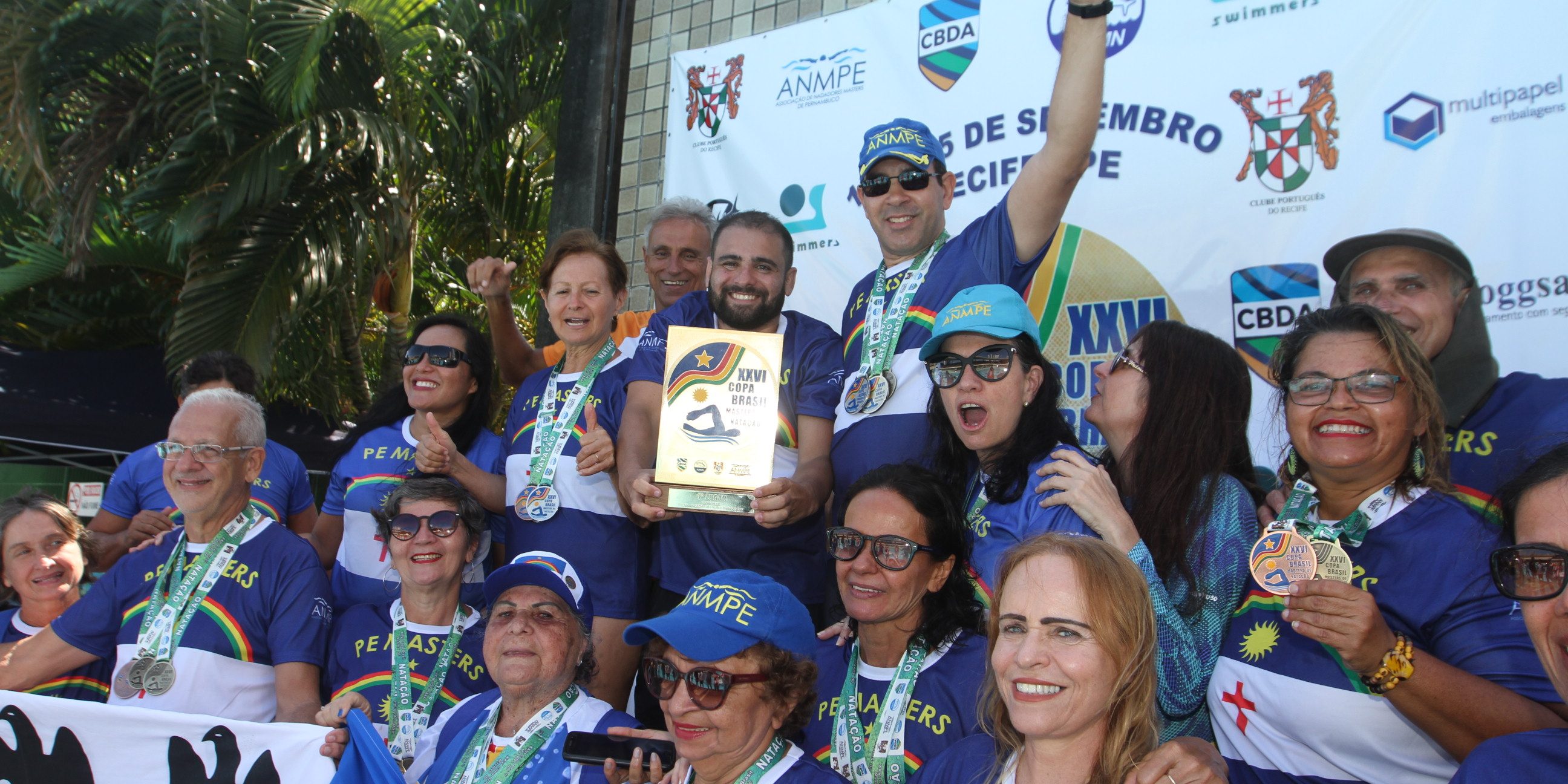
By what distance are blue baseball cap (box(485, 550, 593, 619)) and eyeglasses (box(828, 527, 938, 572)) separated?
878 millimetres

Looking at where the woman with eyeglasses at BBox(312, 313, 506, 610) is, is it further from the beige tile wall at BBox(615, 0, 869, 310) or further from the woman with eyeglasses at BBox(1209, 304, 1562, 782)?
the woman with eyeglasses at BBox(1209, 304, 1562, 782)

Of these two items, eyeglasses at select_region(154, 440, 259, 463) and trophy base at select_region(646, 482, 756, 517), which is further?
eyeglasses at select_region(154, 440, 259, 463)

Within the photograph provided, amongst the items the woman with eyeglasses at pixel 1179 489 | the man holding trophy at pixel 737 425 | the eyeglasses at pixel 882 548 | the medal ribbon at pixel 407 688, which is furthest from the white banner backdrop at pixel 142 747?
the woman with eyeglasses at pixel 1179 489

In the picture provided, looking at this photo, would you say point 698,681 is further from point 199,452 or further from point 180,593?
point 199,452

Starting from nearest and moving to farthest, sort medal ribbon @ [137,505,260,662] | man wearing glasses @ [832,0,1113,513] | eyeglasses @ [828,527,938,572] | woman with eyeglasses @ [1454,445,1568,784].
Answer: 1. woman with eyeglasses @ [1454,445,1568,784]
2. eyeglasses @ [828,527,938,572]
3. man wearing glasses @ [832,0,1113,513]
4. medal ribbon @ [137,505,260,662]

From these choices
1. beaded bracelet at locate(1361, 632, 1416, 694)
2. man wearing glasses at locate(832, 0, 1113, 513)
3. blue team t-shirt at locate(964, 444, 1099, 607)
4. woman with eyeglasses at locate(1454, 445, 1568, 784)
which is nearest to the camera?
woman with eyeglasses at locate(1454, 445, 1568, 784)

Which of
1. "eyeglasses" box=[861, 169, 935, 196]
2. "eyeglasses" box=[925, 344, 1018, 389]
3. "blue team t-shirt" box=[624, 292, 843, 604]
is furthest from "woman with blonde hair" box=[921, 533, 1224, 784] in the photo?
"eyeglasses" box=[861, 169, 935, 196]

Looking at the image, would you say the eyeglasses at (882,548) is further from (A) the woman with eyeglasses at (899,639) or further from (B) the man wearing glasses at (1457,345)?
(B) the man wearing glasses at (1457,345)

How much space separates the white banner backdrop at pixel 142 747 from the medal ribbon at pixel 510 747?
1.48 ft

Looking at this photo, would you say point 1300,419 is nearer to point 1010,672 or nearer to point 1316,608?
point 1316,608

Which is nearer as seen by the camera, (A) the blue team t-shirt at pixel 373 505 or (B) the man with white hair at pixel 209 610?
(B) the man with white hair at pixel 209 610

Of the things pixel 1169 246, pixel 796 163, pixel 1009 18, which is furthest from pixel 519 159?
pixel 1169 246

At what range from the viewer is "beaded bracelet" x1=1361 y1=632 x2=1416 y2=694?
79.9 inches

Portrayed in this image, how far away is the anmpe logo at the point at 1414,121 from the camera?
12.8 ft
